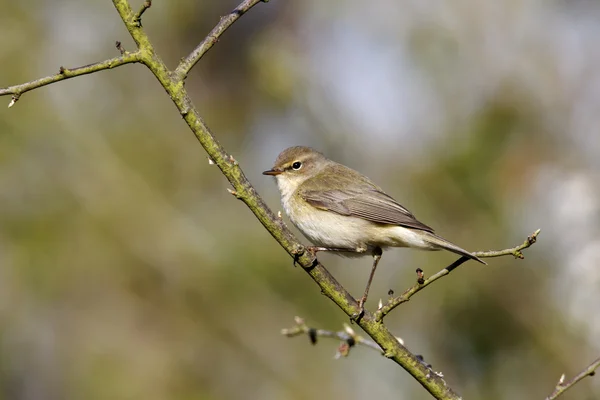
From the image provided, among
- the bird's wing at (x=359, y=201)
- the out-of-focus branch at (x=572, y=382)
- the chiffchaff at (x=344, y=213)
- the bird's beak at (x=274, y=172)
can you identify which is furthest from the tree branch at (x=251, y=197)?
the bird's beak at (x=274, y=172)

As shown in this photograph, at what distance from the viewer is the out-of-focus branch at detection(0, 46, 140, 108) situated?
2.59 meters

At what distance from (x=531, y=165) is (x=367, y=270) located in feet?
6.64

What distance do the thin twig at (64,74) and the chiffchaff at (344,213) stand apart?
2089 millimetres

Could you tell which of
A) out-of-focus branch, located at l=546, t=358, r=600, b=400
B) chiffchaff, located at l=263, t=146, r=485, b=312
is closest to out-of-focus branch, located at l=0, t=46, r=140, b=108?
chiffchaff, located at l=263, t=146, r=485, b=312

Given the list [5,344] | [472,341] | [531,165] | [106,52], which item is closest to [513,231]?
[531,165]

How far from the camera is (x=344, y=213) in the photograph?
5102mm

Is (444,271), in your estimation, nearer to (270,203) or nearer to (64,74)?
(64,74)

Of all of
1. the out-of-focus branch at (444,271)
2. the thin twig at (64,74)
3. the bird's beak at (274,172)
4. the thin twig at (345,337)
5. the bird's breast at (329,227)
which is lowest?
the out-of-focus branch at (444,271)

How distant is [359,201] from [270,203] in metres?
2.94

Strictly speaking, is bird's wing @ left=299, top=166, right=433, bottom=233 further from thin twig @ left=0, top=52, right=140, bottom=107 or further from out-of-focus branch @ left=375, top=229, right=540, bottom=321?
thin twig @ left=0, top=52, right=140, bottom=107

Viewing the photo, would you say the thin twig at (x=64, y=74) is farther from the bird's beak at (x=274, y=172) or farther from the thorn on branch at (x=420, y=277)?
the bird's beak at (x=274, y=172)

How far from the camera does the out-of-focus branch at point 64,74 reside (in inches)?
102

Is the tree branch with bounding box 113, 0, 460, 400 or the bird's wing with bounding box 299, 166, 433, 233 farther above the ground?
the bird's wing with bounding box 299, 166, 433, 233

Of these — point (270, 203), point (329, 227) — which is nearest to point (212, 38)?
point (329, 227)
